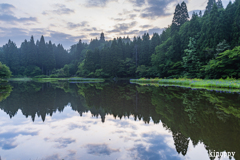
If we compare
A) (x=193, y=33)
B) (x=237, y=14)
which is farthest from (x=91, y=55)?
(x=237, y=14)

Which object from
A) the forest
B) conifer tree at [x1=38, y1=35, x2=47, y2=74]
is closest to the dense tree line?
the forest

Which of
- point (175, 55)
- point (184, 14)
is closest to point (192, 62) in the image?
point (175, 55)

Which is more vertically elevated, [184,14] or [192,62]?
[184,14]

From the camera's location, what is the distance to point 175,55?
33062mm

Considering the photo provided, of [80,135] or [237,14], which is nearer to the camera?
[80,135]

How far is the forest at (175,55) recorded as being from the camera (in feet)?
75.5

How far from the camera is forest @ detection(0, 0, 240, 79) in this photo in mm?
23016

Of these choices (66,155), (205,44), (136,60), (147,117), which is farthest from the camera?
(136,60)

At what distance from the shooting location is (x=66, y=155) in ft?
10.1

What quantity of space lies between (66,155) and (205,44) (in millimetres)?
28652

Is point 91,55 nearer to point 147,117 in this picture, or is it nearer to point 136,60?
point 136,60
